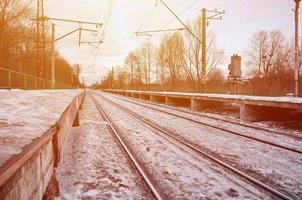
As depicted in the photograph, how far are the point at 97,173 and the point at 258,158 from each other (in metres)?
→ 3.83

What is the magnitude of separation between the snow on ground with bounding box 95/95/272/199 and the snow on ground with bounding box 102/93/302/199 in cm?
64

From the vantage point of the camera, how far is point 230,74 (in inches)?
1137

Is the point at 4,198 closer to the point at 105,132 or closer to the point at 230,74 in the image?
the point at 105,132

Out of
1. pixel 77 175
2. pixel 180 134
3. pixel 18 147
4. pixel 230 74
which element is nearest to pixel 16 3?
pixel 230 74

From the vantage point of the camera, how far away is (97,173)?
19.2 ft

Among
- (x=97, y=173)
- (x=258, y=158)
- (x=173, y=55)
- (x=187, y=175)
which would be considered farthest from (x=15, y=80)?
(x=173, y=55)

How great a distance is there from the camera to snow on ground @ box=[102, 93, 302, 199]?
17.8 ft

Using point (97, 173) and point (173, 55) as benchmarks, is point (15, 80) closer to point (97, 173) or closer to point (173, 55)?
point (97, 173)

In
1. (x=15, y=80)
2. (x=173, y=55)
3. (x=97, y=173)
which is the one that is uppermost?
(x=173, y=55)

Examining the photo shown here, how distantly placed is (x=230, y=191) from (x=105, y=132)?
695 cm

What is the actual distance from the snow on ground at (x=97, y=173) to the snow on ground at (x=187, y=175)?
44cm

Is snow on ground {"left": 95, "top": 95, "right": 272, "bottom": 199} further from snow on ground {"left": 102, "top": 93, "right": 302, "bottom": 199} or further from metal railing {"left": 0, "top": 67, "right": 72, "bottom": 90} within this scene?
metal railing {"left": 0, "top": 67, "right": 72, "bottom": 90}

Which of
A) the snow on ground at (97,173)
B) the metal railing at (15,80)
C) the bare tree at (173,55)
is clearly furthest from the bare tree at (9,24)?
the snow on ground at (97,173)

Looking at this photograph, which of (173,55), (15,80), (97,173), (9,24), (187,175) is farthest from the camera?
(173,55)
